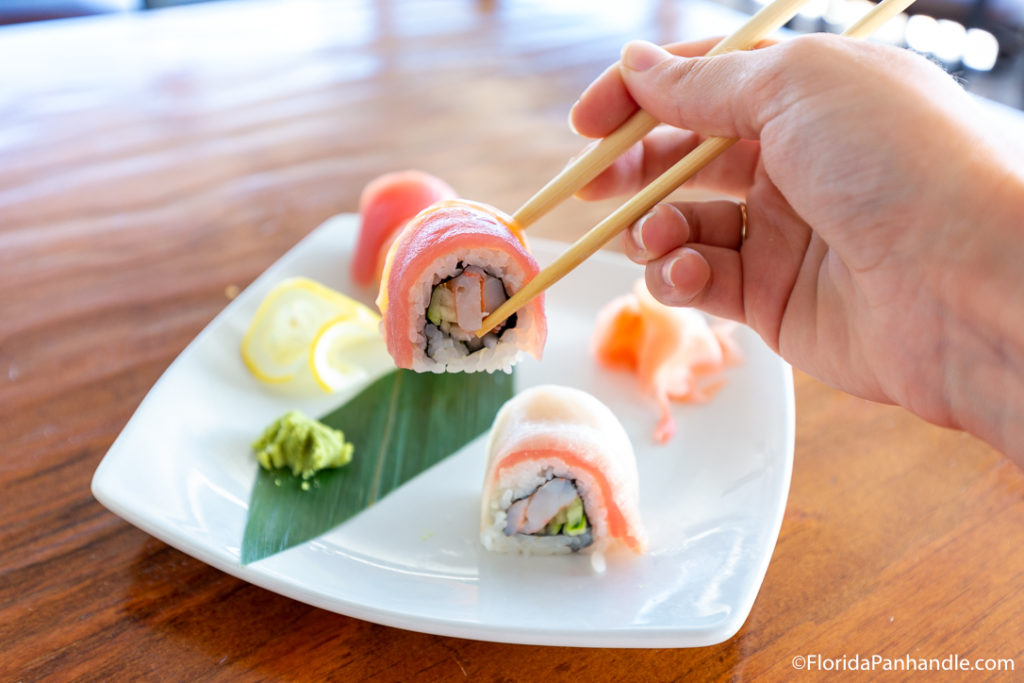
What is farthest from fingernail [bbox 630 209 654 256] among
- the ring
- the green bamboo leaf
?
the green bamboo leaf

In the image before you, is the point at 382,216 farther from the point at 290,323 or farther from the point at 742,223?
the point at 742,223

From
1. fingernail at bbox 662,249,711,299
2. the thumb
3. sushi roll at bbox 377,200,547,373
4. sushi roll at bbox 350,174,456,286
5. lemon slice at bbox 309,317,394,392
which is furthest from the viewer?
sushi roll at bbox 350,174,456,286

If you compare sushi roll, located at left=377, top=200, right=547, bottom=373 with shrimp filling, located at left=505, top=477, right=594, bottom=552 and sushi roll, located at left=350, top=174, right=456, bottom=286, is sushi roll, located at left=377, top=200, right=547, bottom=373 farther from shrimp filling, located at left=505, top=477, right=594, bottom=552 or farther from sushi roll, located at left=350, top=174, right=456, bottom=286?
sushi roll, located at left=350, top=174, right=456, bottom=286

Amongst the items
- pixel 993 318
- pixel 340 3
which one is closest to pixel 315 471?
pixel 993 318

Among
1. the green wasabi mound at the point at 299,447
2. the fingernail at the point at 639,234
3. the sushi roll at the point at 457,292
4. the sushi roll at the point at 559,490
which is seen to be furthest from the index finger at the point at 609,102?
the green wasabi mound at the point at 299,447

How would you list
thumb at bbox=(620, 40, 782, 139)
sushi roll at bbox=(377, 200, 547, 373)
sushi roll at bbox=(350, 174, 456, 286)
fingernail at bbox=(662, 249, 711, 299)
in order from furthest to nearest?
sushi roll at bbox=(350, 174, 456, 286), fingernail at bbox=(662, 249, 711, 299), sushi roll at bbox=(377, 200, 547, 373), thumb at bbox=(620, 40, 782, 139)

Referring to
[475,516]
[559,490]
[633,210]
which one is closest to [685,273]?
[633,210]

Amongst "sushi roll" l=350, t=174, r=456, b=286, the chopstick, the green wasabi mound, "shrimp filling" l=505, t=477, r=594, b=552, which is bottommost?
the green wasabi mound
